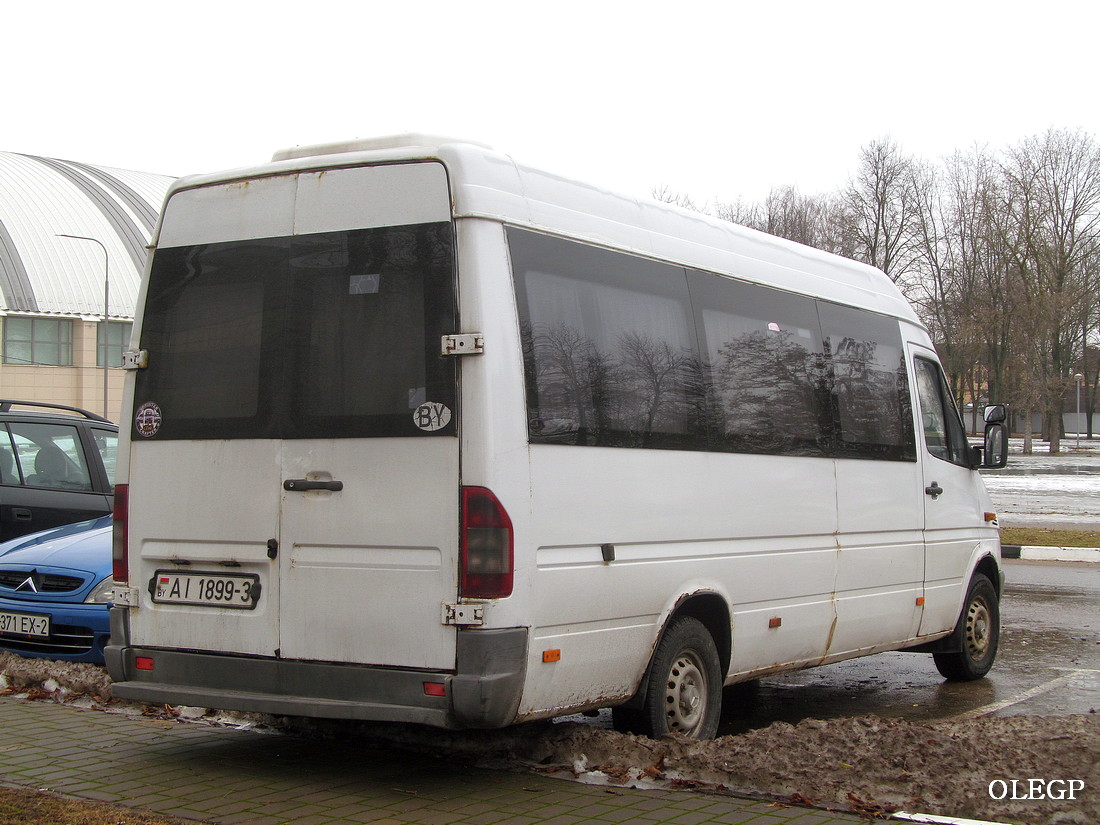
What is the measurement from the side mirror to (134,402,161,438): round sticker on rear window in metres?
5.68

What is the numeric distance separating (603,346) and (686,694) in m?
1.82

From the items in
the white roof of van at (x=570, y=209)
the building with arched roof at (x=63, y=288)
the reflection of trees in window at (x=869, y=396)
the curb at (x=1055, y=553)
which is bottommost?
the curb at (x=1055, y=553)

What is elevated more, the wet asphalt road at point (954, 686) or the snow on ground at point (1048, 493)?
the snow on ground at point (1048, 493)

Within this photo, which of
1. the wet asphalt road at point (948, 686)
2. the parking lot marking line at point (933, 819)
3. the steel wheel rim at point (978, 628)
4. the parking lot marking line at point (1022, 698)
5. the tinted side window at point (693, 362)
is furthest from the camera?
the steel wheel rim at point (978, 628)

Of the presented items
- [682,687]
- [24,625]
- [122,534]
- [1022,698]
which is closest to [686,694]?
[682,687]

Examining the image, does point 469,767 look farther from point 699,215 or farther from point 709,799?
point 699,215

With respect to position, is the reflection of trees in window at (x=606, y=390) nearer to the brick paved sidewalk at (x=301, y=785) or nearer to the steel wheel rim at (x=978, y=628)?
the brick paved sidewalk at (x=301, y=785)

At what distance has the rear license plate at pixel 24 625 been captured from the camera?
7855 mm

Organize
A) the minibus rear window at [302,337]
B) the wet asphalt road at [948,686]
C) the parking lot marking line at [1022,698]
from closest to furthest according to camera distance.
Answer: the minibus rear window at [302,337]
the parking lot marking line at [1022,698]
the wet asphalt road at [948,686]

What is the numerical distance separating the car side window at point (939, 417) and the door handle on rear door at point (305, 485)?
15.7ft

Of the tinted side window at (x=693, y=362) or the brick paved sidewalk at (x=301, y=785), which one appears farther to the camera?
the tinted side window at (x=693, y=362)

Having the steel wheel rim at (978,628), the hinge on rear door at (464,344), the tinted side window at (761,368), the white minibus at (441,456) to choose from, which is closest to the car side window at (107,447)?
the white minibus at (441,456)

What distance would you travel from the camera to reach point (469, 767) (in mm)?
5953

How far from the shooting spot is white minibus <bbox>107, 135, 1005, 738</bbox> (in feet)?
17.0
